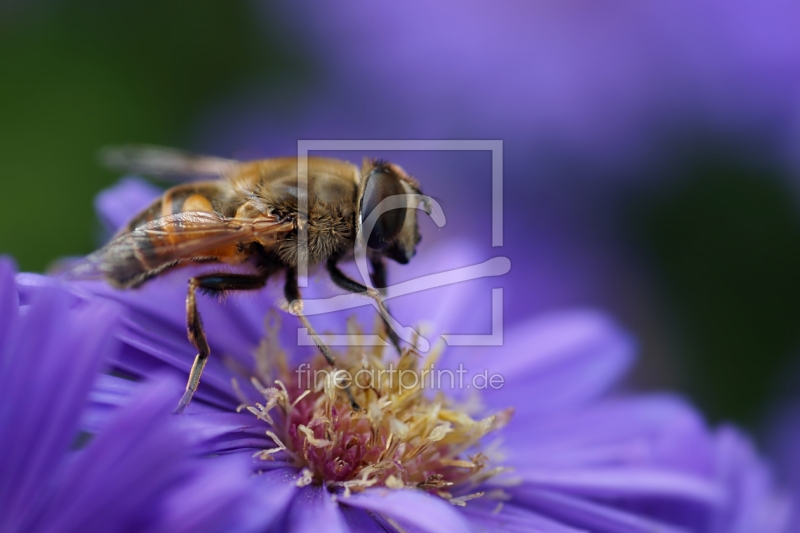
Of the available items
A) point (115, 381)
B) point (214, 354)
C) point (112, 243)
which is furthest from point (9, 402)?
point (214, 354)

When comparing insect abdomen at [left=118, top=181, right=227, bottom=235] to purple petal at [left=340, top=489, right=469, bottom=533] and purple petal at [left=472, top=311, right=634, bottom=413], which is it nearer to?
purple petal at [left=340, top=489, right=469, bottom=533]

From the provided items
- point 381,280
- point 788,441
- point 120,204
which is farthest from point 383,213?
point 788,441

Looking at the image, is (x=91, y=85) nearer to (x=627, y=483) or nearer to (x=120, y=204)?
(x=120, y=204)

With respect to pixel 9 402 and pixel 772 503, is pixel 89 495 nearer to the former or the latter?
pixel 9 402

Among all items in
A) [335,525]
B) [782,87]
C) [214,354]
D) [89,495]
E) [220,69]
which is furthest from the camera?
[220,69]

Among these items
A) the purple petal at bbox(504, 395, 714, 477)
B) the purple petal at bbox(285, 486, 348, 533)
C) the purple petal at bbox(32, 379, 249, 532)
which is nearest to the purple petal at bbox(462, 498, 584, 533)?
the purple petal at bbox(504, 395, 714, 477)

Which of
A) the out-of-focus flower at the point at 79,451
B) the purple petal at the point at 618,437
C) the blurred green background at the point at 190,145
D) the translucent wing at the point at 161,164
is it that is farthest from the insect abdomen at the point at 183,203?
the blurred green background at the point at 190,145
